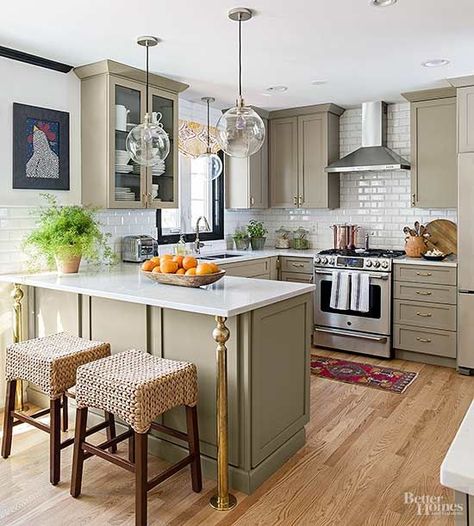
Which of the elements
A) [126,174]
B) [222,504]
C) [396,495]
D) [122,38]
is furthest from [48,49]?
[396,495]

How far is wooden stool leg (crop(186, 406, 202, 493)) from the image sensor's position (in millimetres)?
2488

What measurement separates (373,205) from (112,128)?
2942 mm

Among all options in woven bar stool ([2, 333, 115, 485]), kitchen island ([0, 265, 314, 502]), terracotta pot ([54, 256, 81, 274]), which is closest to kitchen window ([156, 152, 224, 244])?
terracotta pot ([54, 256, 81, 274])

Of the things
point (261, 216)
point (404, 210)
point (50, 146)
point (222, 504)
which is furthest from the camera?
point (261, 216)

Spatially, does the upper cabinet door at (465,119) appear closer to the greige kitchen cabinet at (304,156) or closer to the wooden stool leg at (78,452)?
the greige kitchen cabinet at (304,156)

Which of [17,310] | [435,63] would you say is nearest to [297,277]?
[435,63]

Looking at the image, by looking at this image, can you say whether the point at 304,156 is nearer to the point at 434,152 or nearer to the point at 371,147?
the point at 371,147

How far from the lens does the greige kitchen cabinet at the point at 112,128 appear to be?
3891 millimetres

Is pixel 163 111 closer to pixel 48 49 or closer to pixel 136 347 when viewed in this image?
pixel 48 49

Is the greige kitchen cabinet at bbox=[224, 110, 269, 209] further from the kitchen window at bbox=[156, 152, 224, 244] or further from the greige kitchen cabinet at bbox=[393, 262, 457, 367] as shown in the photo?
the greige kitchen cabinet at bbox=[393, 262, 457, 367]

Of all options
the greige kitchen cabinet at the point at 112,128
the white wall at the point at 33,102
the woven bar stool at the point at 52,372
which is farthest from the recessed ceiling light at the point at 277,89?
the woven bar stool at the point at 52,372

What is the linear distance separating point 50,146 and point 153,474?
8.08 feet

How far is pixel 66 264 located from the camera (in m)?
3.54

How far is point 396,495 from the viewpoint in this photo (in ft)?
8.16
